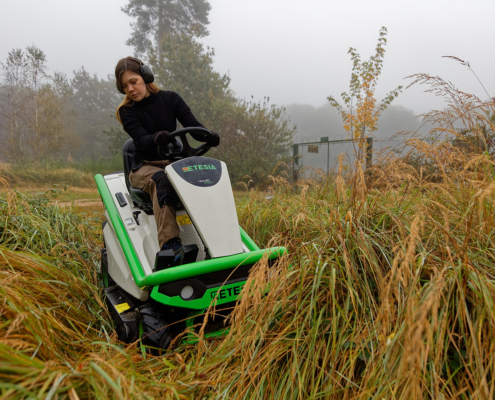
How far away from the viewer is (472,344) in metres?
1.18

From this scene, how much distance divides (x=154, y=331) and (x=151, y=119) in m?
1.63

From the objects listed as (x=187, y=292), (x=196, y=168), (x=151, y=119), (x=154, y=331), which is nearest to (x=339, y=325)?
(x=187, y=292)

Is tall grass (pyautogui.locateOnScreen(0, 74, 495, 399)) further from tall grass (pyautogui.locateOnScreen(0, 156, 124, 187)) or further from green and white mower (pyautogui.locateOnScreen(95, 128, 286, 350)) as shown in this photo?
tall grass (pyautogui.locateOnScreen(0, 156, 124, 187))

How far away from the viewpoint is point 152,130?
2680 millimetres

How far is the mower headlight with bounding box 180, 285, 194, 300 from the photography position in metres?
1.80

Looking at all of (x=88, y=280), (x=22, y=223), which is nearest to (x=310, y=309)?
(x=88, y=280)

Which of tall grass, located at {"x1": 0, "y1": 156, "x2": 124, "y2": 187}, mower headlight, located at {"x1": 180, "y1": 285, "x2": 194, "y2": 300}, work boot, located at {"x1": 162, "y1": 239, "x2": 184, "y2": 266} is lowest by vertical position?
tall grass, located at {"x1": 0, "y1": 156, "x2": 124, "y2": 187}

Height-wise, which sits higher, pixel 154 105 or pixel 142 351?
pixel 154 105

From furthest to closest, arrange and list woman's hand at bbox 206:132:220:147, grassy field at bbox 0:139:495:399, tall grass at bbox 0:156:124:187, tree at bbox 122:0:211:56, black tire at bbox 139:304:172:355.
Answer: tree at bbox 122:0:211:56
tall grass at bbox 0:156:124:187
woman's hand at bbox 206:132:220:147
black tire at bbox 139:304:172:355
grassy field at bbox 0:139:495:399

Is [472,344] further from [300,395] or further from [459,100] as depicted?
[459,100]

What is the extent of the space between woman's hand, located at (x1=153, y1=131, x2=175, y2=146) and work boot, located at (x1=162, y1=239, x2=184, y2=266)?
66 centimetres

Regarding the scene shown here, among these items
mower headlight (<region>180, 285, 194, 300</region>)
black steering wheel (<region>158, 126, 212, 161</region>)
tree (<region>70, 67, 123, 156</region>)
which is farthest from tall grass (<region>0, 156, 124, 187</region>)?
tree (<region>70, 67, 123, 156</region>)

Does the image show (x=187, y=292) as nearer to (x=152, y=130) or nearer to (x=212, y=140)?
(x=212, y=140)

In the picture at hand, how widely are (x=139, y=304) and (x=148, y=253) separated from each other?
311mm
